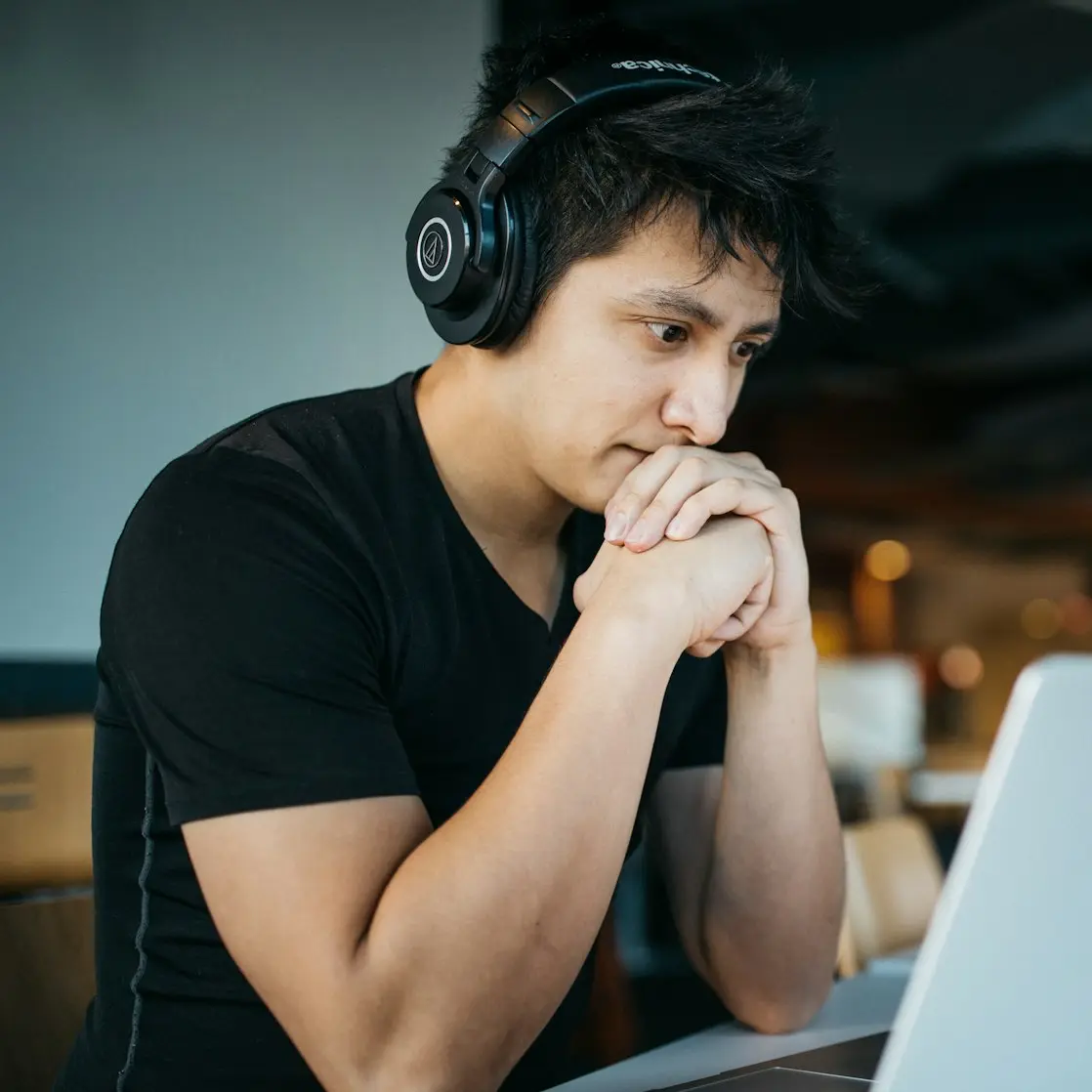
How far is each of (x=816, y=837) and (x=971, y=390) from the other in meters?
6.02

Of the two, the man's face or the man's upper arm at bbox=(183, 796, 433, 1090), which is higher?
the man's face

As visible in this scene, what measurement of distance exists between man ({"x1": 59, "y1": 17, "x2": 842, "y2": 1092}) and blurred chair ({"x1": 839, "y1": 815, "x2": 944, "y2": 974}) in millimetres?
777

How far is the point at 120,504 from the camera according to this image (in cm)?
203

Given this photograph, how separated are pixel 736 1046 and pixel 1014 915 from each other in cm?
61

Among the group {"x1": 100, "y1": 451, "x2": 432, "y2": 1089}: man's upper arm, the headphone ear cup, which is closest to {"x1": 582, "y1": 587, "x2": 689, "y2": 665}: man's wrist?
{"x1": 100, "y1": 451, "x2": 432, "y2": 1089}: man's upper arm

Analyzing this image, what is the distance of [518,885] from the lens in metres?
0.84

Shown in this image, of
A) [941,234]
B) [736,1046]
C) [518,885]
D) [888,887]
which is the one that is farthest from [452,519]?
[941,234]

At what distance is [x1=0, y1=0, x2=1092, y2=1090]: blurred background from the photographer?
1.72 meters

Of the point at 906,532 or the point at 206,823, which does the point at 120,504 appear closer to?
the point at 206,823

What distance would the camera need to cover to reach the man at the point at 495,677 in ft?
2.78

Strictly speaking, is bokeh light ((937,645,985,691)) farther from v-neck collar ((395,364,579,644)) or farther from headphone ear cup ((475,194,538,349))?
headphone ear cup ((475,194,538,349))

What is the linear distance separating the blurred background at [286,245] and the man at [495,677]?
0.23 metres

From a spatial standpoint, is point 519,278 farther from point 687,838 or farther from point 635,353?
point 687,838

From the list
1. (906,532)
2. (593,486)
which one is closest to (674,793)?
(593,486)
